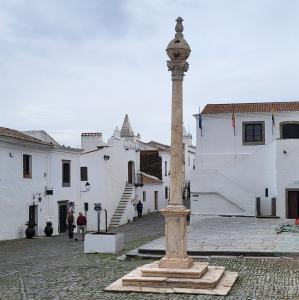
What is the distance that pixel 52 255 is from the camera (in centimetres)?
1630

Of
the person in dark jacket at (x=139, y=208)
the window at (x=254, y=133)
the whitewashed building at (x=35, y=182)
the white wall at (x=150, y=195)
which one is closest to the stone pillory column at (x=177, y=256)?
the whitewashed building at (x=35, y=182)

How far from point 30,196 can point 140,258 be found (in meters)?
12.1

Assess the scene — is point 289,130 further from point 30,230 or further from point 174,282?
point 174,282

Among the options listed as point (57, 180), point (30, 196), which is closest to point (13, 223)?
point (30, 196)

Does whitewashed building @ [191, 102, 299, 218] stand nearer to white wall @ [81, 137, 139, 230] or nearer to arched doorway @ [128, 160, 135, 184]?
white wall @ [81, 137, 139, 230]

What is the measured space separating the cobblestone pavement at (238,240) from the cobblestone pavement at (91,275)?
3.05 ft

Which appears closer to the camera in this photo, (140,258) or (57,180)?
(140,258)

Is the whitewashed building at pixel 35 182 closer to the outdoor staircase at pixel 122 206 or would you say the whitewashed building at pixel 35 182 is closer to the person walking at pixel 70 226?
the person walking at pixel 70 226

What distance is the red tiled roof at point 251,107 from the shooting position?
32.9m

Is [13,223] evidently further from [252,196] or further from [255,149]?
[255,149]

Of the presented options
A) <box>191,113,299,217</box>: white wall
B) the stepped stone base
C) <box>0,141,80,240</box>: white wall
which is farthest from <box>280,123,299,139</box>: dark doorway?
the stepped stone base

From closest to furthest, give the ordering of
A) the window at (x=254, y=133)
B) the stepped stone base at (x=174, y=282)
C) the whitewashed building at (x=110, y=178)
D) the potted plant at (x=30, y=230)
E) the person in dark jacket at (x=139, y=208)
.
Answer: the stepped stone base at (x=174, y=282) < the potted plant at (x=30, y=230) < the window at (x=254, y=133) < the whitewashed building at (x=110, y=178) < the person in dark jacket at (x=139, y=208)

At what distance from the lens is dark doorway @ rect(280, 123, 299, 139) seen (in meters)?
32.6

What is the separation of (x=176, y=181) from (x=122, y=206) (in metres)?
Answer: 27.8
